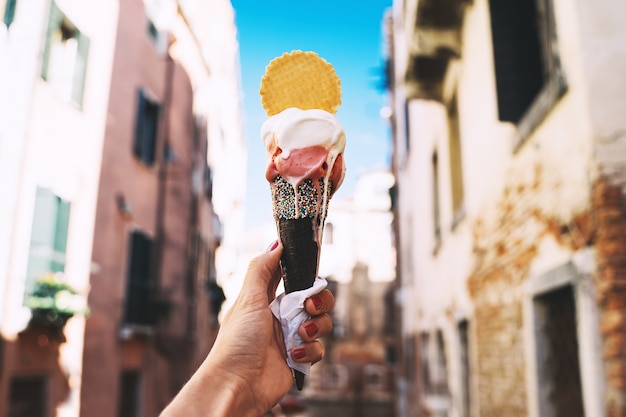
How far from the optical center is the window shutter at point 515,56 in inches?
207

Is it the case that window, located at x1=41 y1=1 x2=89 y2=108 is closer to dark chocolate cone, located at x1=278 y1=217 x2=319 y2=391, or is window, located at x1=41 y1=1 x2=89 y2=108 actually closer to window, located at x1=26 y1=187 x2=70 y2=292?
window, located at x1=26 y1=187 x2=70 y2=292

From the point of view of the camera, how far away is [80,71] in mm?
10086

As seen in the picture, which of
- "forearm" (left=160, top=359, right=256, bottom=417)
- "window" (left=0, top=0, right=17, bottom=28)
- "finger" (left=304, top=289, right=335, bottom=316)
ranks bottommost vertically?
"forearm" (left=160, top=359, right=256, bottom=417)

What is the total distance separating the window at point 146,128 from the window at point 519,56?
8488 mm

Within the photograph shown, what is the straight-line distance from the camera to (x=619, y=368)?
3.30m

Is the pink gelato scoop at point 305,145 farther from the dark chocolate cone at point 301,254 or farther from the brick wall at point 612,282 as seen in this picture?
the brick wall at point 612,282

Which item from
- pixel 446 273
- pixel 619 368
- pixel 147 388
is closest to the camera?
pixel 619 368

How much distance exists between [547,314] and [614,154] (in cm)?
173

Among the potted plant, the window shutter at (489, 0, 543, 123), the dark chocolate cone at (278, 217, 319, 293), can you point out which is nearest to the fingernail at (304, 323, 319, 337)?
the dark chocolate cone at (278, 217, 319, 293)

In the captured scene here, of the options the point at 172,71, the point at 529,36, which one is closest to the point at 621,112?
the point at 529,36

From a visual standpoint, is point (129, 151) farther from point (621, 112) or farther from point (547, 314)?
point (621, 112)

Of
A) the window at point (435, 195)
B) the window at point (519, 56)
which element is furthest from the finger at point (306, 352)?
the window at point (435, 195)

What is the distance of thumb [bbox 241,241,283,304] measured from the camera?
6.77ft

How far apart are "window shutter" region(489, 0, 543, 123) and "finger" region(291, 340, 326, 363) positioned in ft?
12.7
